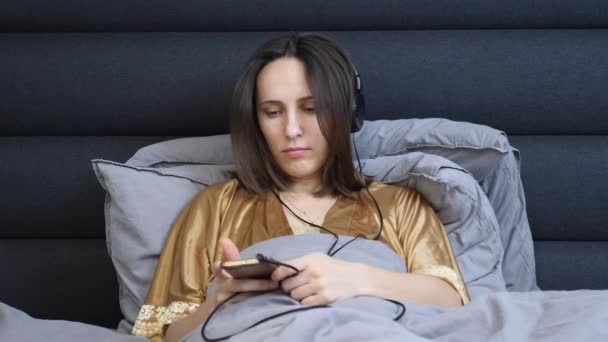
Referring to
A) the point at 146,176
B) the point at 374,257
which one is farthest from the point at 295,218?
the point at 146,176

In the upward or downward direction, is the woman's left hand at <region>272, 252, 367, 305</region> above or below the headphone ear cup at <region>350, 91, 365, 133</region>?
below

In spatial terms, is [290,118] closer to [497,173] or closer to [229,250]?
[229,250]

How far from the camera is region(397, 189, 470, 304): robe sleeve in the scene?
134cm

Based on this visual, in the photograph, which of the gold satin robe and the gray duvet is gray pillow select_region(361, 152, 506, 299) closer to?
the gold satin robe

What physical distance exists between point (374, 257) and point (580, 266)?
2.03 feet

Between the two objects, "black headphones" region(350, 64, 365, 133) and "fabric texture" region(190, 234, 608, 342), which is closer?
"fabric texture" region(190, 234, 608, 342)

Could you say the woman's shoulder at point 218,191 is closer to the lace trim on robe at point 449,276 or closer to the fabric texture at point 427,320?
the fabric texture at point 427,320

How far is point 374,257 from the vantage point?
1.33 meters

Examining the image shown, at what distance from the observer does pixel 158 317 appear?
135 centimetres

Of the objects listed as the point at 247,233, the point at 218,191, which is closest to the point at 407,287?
the point at 247,233

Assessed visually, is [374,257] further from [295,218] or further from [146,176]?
[146,176]

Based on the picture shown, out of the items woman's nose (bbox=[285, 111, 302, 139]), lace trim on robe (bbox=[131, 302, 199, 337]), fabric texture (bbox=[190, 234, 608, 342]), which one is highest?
woman's nose (bbox=[285, 111, 302, 139])

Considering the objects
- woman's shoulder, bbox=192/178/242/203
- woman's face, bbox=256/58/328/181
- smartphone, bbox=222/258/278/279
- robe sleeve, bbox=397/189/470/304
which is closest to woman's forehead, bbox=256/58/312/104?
woman's face, bbox=256/58/328/181

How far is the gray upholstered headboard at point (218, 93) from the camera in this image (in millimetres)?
1694
